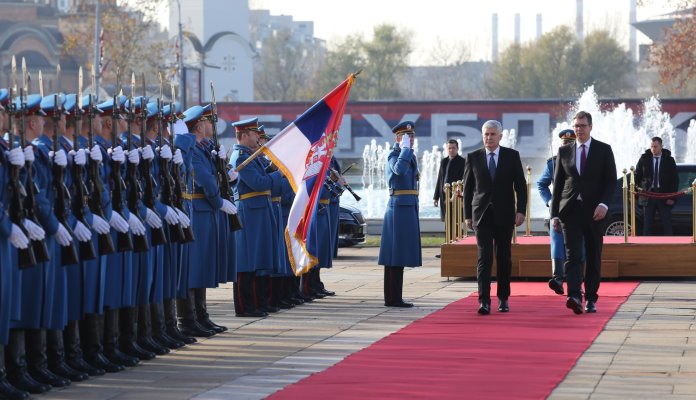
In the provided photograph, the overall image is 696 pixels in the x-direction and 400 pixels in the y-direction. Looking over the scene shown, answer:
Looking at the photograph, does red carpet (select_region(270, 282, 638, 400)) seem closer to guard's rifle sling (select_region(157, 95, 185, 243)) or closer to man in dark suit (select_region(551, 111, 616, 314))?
man in dark suit (select_region(551, 111, 616, 314))

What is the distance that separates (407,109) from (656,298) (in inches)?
1595

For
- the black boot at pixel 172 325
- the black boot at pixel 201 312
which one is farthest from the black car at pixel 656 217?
the black boot at pixel 172 325

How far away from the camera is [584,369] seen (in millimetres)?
10539

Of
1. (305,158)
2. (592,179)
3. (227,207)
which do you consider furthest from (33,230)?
(592,179)

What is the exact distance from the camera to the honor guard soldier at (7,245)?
9.12 m

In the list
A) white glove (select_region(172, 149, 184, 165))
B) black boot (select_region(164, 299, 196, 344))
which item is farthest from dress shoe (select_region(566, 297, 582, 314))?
white glove (select_region(172, 149, 184, 165))

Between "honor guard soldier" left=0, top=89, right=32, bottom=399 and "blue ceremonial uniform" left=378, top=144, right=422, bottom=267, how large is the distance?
6177 millimetres

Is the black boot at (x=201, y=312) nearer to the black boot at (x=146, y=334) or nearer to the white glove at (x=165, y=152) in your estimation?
the black boot at (x=146, y=334)

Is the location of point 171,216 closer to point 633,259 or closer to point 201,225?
point 201,225

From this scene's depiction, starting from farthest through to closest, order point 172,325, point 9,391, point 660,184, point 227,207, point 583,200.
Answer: point 660,184
point 583,200
point 227,207
point 172,325
point 9,391

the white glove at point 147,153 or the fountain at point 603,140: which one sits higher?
the fountain at point 603,140

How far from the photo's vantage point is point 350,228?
24688mm

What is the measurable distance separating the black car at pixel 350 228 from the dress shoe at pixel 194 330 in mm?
11917

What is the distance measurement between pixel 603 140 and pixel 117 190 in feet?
111
